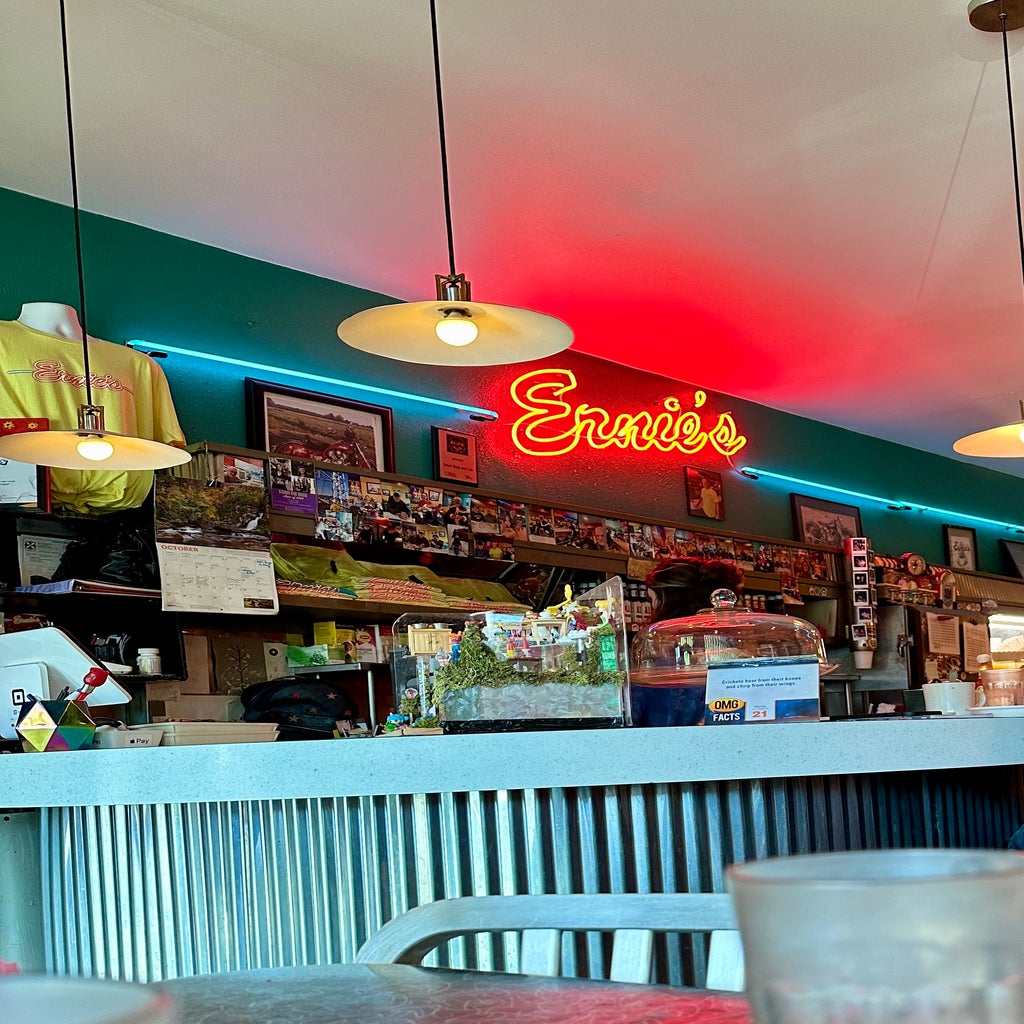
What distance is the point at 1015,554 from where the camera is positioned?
1198 cm

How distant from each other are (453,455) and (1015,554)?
7184mm

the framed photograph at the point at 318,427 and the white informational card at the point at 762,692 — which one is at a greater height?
the framed photograph at the point at 318,427

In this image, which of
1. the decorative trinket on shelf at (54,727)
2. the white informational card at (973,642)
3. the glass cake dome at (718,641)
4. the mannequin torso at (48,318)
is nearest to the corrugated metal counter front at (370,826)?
the decorative trinket on shelf at (54,727)

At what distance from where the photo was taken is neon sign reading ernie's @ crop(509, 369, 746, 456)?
7.41 metres

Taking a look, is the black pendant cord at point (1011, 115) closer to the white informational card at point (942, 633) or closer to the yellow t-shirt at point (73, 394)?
the yellow t-shirt at point (73, 394)

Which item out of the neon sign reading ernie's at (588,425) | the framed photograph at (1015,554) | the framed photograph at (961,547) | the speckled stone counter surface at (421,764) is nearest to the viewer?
the speckled stone counter surface at (421,764)

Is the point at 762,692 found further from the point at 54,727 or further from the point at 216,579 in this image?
the point at 216,579

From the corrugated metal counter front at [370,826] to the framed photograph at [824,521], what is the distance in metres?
6.73

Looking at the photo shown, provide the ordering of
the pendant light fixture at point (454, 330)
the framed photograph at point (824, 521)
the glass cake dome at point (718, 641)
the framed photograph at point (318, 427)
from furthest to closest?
the framed photograph at point (824, 521) → the framed photograph at point (318, 427) → the glass cake dome at point (718, 641) → the pendant light fixture at point (454, 330)

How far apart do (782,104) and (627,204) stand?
983 mm

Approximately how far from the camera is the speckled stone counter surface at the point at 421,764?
2633mm

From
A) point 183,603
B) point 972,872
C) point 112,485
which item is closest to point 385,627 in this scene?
point 183,603

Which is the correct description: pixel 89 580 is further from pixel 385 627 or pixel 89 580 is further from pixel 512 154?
pixel 512 154

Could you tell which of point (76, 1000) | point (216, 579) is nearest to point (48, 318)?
point (216, 579)
